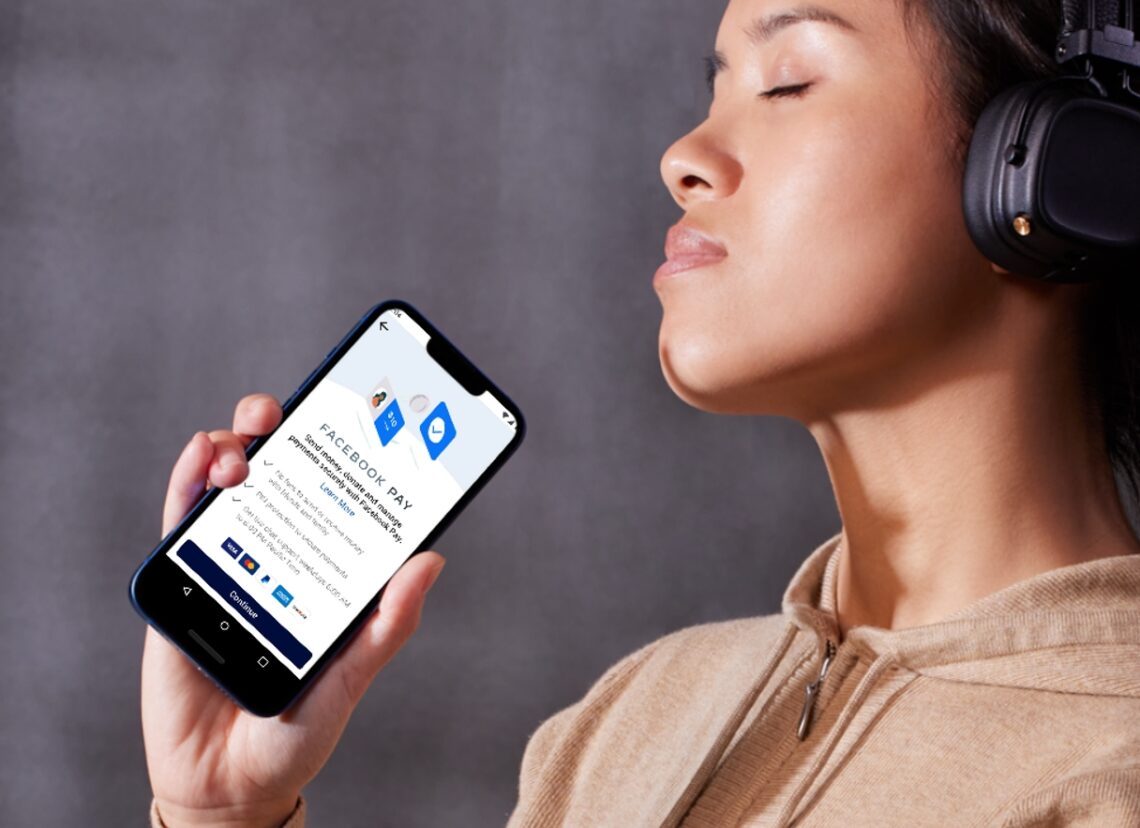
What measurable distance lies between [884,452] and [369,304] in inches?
35.5

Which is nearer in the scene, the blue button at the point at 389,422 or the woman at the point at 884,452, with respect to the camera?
the woman at the point at 884,452

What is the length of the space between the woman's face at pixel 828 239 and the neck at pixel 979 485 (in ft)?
0.10

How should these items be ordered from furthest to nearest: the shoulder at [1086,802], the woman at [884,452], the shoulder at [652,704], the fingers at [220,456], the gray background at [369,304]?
the gray background at [369,304] → the shoulder at [652,704] → the fingers at [220,456] → the woman at [884,452] → the shoulder at [1086,802]

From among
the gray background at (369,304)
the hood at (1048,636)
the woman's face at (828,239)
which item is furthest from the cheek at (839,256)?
the gray background at (369,304)

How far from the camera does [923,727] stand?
2.46ft

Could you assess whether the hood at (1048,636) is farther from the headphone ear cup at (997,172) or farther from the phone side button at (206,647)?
the phone side button at (206,647)

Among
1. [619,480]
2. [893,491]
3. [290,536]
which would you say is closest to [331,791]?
[619,480]

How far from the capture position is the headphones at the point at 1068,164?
71cm

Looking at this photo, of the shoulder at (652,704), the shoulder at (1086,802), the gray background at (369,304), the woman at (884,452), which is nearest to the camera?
the shoulder at (1086,802)

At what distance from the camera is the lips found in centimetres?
80

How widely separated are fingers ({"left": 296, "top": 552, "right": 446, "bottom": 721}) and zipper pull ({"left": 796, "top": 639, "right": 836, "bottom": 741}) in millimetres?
243

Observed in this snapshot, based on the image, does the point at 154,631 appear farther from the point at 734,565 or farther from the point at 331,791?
the point at 734,565

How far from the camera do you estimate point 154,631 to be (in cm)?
89

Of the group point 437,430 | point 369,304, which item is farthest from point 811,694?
point 369,304
